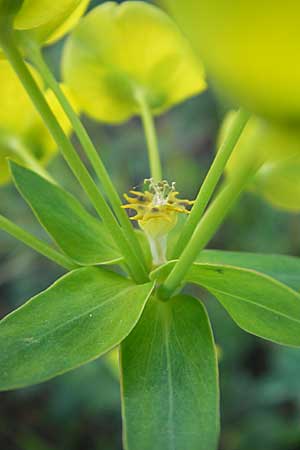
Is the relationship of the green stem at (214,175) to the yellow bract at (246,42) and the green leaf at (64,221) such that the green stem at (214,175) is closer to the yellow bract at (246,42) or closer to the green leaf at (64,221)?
the green leaf at (64,221)

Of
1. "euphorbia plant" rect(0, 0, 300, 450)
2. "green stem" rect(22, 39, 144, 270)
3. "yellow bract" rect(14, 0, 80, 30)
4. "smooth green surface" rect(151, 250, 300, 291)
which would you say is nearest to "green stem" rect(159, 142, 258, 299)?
"euphorbia plant" rect(0, 0, 300, 450)

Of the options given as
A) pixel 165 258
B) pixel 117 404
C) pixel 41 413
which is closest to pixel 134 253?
pixel 165 258

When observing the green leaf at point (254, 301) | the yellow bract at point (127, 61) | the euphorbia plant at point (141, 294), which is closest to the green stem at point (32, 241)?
the euphorbia plant at point (141, 294)

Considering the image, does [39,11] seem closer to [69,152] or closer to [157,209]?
[69,152]

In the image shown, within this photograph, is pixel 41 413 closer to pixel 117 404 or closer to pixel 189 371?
pixel 117 404

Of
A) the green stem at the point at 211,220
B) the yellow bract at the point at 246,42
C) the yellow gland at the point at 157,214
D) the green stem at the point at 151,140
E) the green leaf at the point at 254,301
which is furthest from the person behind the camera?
the green stem at the point at 151,140
